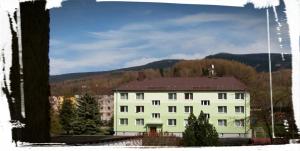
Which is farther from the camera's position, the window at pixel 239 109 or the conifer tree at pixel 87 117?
the window at pixel 239 109

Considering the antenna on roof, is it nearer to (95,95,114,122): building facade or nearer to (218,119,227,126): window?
(218,119,227,126): window

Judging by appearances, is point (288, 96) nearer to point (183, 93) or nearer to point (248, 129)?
point (248, 129)

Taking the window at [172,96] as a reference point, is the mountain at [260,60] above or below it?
above

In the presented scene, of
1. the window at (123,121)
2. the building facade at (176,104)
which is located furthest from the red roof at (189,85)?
the window at (123,121)

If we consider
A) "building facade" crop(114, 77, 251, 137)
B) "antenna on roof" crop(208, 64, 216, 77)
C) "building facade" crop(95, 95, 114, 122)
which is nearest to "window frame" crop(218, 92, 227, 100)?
"building facade" crop(114, 77, 251, 137)

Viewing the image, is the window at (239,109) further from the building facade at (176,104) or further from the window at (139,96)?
the window at (139,96)

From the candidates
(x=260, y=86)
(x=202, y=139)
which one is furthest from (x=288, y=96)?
(x=202, y=139)

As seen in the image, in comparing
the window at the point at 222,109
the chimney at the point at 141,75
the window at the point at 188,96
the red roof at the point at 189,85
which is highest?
the chimney at the point at 141,75

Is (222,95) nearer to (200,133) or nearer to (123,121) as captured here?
(200,133)
